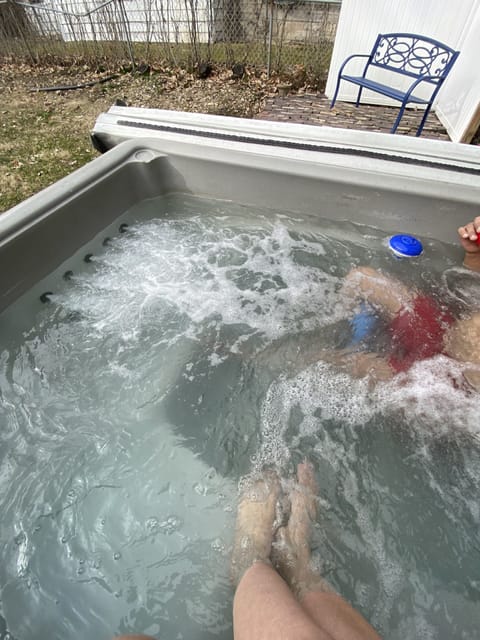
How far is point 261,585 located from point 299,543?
0.21 m

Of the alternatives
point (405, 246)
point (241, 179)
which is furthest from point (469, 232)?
point (241, 179)

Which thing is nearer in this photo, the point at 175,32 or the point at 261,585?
the point at 261,585

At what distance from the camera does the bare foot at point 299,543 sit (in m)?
0.99

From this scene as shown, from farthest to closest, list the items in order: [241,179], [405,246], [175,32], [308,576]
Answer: [175,32], [241,179], [405,246], [308,576]

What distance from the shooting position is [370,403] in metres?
1.37

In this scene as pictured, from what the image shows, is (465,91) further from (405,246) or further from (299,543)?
(299,543)

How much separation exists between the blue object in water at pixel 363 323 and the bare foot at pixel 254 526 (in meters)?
0.70

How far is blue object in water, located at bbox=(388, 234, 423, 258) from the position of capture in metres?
1.72

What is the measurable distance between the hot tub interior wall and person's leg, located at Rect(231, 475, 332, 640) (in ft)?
4.35

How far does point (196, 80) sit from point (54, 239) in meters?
3.62

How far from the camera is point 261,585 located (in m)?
0.89

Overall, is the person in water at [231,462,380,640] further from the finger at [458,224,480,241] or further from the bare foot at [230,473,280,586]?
the finger at [458,224,480,241]

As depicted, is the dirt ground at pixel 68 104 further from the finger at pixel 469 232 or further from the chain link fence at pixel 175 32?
the finger at pixel 469 232

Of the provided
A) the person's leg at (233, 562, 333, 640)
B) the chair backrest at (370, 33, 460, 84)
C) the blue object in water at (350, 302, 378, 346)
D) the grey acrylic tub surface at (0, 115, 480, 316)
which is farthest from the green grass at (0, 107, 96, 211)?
the chair backrest at (370, 33, 460, 84)
